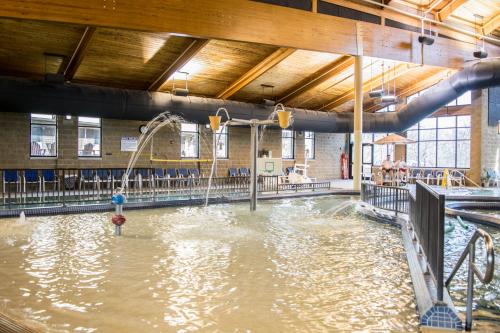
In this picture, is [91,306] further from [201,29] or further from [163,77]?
[163,77]

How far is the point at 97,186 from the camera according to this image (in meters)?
11.4

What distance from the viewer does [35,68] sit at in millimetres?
12023

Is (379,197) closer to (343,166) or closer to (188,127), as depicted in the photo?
(188,127)

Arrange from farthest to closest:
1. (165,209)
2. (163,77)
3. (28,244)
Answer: (163,77)
(165,209)
(28,244)

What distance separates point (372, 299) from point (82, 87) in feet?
32.3

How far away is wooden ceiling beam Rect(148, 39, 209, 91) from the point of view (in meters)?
11.1

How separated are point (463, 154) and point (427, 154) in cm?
170

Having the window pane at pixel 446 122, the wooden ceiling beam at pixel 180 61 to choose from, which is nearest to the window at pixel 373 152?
the window pane at pixel 446 122

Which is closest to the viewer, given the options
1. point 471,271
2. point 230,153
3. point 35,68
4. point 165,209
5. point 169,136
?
point 471,271

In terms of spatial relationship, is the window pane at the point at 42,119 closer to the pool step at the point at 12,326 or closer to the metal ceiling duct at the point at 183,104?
the metal ceiling duct at the point at 183,104

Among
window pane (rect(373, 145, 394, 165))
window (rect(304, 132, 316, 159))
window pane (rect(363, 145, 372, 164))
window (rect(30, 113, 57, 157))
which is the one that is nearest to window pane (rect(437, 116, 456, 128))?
window pane (rect(373, 145, 394, 165))

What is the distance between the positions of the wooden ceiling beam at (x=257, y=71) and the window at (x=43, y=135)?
6010mm

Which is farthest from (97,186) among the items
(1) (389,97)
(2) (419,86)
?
(2) (419,86)

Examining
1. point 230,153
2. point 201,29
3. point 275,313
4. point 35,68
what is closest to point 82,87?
point 35,68
